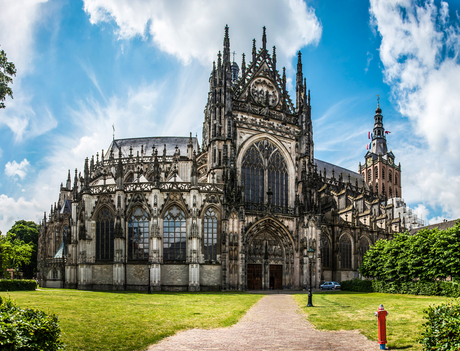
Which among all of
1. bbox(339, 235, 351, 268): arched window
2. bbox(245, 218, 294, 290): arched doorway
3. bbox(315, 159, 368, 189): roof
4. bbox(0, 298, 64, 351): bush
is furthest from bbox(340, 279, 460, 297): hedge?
bbox(315, 159, 368, 189): roof

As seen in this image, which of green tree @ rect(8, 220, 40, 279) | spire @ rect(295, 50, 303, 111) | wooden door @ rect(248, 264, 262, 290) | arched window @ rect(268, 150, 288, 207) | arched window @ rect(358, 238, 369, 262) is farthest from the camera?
green tree @ rect(8, 220, 40, 279)

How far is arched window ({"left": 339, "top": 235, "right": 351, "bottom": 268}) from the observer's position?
55250 millimetres

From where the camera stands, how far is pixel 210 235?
3956 cm

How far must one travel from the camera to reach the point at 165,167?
191 ft

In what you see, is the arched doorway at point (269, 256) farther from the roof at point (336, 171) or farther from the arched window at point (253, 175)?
the roof at point (336, 171)

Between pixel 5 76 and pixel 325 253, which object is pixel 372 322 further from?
pixel 325 253

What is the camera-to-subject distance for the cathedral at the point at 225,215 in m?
38.2

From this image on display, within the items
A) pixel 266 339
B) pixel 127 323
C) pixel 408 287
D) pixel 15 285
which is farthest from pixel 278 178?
pixel 266 339

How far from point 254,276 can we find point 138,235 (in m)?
14.0

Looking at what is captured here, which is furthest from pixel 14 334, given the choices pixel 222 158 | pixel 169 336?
pixel 222 158

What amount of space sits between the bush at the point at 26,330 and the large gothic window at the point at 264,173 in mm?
36755

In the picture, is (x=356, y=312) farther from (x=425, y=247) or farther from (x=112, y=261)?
(x=112, y=261)

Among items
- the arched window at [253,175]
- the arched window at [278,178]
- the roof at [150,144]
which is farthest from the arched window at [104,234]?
the roof at [150,144]

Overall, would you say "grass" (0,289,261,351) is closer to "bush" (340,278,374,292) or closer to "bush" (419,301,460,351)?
"bush" (419,301,460,351)
